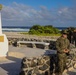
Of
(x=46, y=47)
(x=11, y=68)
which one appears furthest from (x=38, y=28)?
(x=11, y=68)

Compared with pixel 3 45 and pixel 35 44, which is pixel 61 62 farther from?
pixel 35 44

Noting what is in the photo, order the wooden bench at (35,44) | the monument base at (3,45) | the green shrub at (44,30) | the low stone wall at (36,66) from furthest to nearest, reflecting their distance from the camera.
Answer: the green shrub at (44,30) < the wooden bench at (35,44) < the monument base at (3,45) < the low stone wall at (36,66)

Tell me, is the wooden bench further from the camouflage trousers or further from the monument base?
the camouflage trousers

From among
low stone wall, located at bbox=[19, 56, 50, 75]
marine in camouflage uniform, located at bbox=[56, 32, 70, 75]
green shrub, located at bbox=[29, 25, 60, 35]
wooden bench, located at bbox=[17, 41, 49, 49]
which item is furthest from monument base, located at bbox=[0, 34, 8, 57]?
green shrub, located at bbox=[29, 25, 60, 35]

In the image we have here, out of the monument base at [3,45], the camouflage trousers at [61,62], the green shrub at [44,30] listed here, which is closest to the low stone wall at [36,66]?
the camouflage trousers at [61,62]

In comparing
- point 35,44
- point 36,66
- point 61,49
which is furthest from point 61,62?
point 35,44

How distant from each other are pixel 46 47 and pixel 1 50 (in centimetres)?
343

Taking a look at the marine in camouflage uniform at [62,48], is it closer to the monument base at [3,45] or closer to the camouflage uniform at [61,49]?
the camouflage uniform at [61,49]

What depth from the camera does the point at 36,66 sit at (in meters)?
9.02

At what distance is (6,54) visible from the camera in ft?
48.3

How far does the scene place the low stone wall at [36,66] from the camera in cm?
902

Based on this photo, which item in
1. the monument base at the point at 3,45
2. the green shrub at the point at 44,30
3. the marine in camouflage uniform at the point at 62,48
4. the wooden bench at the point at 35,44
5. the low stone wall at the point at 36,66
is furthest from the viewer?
the green shrub at the point at 44,30

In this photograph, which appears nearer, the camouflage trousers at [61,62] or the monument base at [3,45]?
the camouflage trousers at [61,62]

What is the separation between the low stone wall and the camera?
29.6 feet
